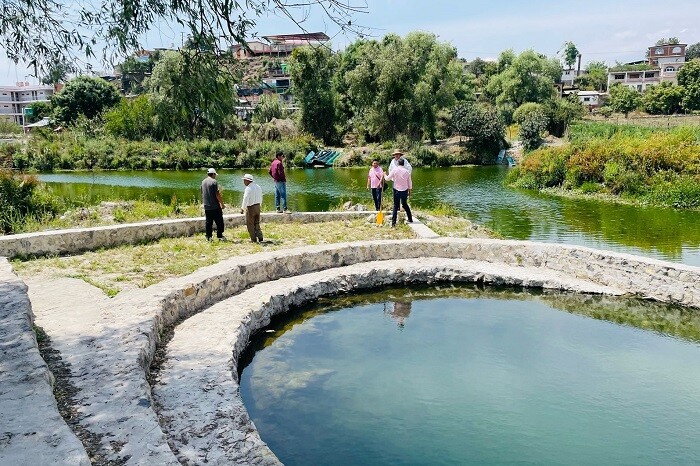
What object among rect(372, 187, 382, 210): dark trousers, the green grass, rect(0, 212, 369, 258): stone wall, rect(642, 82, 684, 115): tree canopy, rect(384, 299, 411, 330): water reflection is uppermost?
rect(642, 82, 684, 115): tree canopy

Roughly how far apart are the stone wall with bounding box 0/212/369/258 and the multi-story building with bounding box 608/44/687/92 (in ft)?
290

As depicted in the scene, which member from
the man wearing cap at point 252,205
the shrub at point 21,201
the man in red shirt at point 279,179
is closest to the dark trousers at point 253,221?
the man wearing cap at point 252,205

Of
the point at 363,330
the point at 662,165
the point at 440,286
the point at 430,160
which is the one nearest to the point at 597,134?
the point at 430,160

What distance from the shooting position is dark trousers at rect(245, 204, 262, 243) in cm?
1169

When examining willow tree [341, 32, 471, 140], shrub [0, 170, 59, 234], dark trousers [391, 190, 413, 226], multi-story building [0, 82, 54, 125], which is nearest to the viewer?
dark trousers [391, 190, 413, 226]

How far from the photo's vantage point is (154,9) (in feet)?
20.5

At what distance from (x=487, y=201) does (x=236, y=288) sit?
60.1 feet

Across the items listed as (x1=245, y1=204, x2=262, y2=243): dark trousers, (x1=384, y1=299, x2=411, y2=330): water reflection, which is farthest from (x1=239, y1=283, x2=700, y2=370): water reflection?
(x1=245, y1=204, x2=262, y2=243): dark trousers

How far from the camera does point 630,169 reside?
25.5 meters

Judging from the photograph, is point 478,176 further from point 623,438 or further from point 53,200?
point 623,438

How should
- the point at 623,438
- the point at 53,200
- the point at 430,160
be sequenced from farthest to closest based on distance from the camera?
the point at 430,160
the point at 53,200
the point at 623,438

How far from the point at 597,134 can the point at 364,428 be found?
129 ft

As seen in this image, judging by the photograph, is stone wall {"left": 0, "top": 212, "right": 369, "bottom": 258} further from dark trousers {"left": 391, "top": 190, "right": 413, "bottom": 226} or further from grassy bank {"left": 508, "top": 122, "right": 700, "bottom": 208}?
grassy bank {"left": 508, "top": 122, "right": 700, "bottom": 208}

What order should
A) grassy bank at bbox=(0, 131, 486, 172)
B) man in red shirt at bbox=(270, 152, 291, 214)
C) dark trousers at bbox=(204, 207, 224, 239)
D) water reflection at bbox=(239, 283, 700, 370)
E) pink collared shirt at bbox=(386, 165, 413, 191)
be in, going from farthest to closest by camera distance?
1. grassy bank at bbox=(0, 131, 486, 172)
2. man in red shirt at bbox=(270, 152, 291, 214)
3. pink collared shirt at bbox=(386, 165, 413, 191)
4. dark trousers at bbox=(204, 207, 224, 239)
5. water reflection at bbox=(239, 283, 700, 370)
